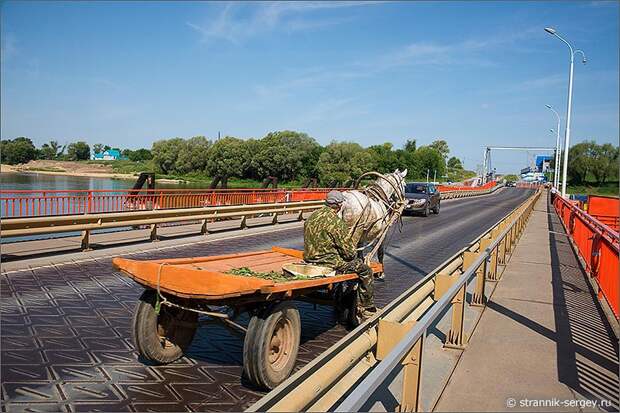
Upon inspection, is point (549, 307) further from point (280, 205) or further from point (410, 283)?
point (280, 205)

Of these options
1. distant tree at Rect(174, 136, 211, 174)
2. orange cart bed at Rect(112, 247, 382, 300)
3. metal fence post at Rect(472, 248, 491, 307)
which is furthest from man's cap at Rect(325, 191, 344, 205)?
distant tree at Rect(174, 136, 211, 174)

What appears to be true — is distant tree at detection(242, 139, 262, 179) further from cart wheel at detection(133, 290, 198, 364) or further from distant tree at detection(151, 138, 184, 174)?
cart wheel at detection(133, 290, 198, 364)

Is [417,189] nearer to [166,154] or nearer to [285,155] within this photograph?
[285,155]

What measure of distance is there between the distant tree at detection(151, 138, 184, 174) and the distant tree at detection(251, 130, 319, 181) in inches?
593

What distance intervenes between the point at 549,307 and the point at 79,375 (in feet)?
21.2

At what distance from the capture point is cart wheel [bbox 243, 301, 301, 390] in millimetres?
4703

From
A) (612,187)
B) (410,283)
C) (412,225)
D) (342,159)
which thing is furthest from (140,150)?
(410,283)

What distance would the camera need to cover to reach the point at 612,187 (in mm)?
117688

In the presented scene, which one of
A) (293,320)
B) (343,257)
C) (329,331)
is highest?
(343,257)

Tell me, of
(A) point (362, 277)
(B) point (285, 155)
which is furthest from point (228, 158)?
(A) point (362, 277)

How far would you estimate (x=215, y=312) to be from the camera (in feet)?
17.4

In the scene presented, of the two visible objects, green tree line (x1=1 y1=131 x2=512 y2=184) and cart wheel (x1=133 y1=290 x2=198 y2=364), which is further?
green tree line (x1=1 y1=131 x2=512 y2=184)

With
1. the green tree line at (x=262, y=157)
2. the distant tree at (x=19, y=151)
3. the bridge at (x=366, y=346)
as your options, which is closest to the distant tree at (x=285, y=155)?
the green tree line at (x=262, y=157)

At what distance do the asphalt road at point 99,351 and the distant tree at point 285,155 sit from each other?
7589 centimetres
